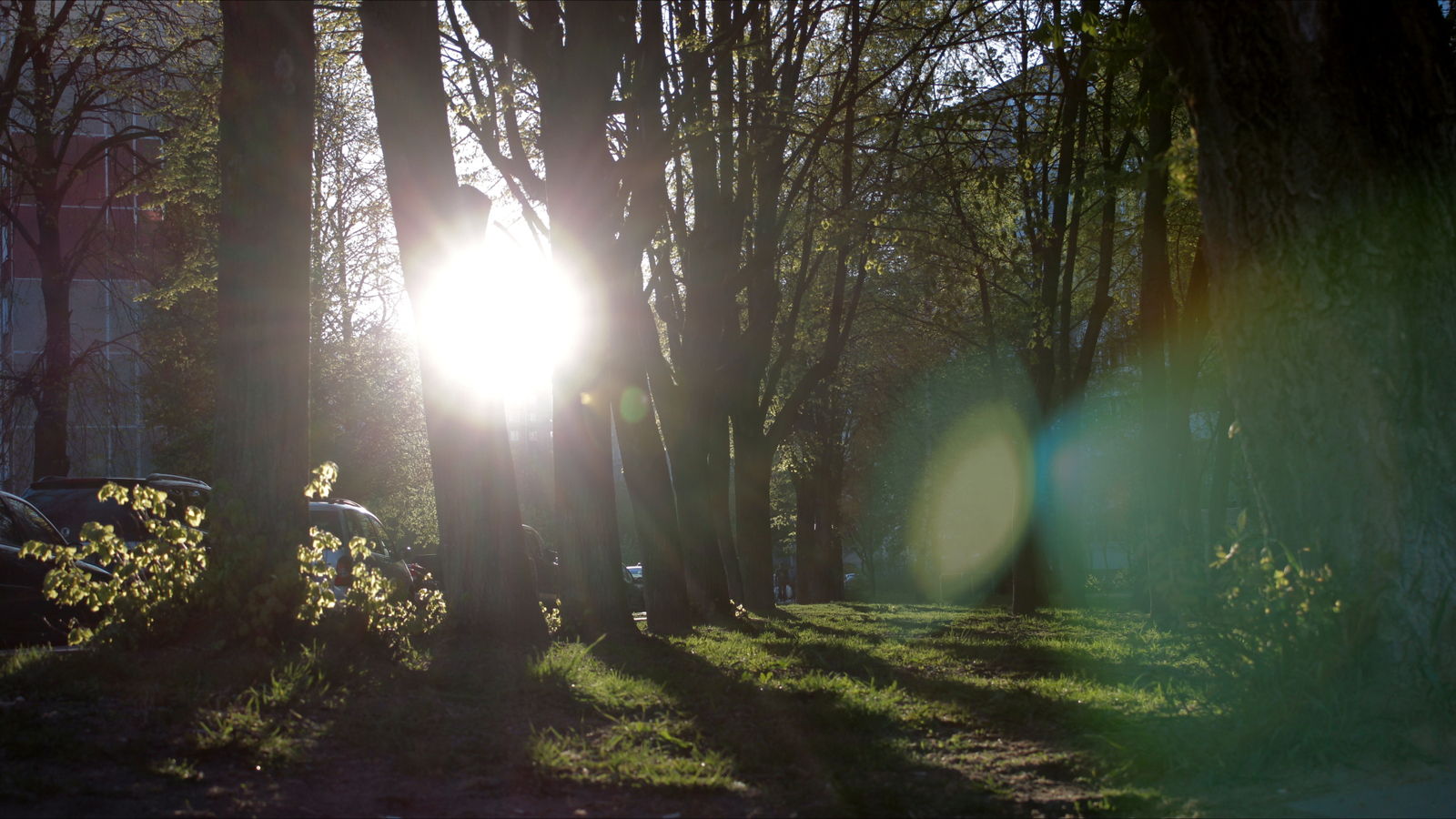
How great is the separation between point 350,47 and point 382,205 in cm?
768

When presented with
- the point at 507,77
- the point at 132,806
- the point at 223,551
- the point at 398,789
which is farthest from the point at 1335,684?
the point at 507,77

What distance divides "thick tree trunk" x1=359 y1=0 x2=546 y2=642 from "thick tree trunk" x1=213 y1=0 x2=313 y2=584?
0.75m

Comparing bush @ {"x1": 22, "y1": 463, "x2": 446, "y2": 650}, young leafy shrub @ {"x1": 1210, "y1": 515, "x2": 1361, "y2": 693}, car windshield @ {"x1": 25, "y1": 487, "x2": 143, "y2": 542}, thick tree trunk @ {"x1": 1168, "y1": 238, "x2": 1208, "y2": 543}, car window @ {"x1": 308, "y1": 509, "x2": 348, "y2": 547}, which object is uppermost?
thick tree trunk @ {"x1": 1168, "y1": 238, "x2": 1208, "y2": 543}

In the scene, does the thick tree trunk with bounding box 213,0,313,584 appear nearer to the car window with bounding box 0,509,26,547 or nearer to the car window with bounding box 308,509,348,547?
the car window with bounding box 0,509,26,547

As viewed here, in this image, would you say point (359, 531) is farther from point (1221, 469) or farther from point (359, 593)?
point (1221, 469)

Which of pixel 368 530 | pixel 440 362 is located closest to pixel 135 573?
pixel 440 362

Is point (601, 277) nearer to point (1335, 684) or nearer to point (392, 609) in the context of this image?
point (392, 609)

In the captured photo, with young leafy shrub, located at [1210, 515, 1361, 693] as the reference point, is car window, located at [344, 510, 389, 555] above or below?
above

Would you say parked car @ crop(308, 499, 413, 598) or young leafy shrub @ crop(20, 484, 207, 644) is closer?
young leafy shrub @ crop(20, 484, 207, 644)

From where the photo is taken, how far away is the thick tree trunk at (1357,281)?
4.59 meters

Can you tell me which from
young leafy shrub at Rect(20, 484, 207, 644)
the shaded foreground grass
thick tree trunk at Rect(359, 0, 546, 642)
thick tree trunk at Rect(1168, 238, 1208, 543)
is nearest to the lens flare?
thick tree trunk at Rect(1168, 238, 1208, 543)

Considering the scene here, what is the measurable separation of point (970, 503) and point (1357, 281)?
30761 mm

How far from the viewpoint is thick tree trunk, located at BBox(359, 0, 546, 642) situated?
25.2 feet

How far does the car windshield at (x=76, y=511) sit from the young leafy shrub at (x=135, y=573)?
18.4 ft
